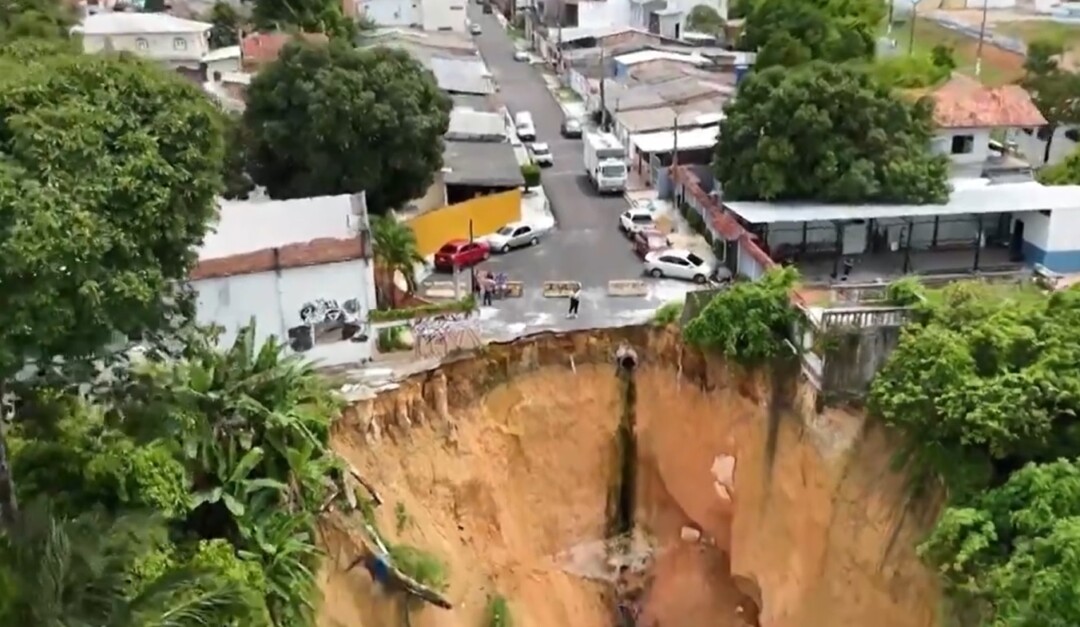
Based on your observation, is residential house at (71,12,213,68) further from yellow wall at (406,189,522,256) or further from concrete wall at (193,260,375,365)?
concrete wall at (193,260,375,365)

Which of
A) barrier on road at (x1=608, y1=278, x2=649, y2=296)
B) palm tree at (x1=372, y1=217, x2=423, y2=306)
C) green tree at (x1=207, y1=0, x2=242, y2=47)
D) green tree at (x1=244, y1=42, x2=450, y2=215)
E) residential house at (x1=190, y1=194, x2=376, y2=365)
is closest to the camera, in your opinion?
residential house at (x1=190, y1=194, x2=376, y2=365)

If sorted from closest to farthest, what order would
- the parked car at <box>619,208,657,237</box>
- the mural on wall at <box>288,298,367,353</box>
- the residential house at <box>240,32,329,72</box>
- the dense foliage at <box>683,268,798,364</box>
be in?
the dense foliage at <box>683,268,798,364</box>, the mural on wall at <box>288,298,367,353</box>, the parked car at <box>619,208,657,237</box>, the residential house at <box>240,32,329,72</box>

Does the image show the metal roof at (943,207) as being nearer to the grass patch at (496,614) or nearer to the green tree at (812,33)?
the grass patch at (496,614)

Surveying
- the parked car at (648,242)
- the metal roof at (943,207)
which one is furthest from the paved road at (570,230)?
the metal roof at (943,207)

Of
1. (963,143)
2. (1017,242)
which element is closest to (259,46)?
(963,143)

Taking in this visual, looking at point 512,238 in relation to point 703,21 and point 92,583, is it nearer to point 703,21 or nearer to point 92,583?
point 92,583

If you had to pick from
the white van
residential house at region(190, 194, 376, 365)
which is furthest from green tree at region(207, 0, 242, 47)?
residential house at region(190, 194, 376, 365)
